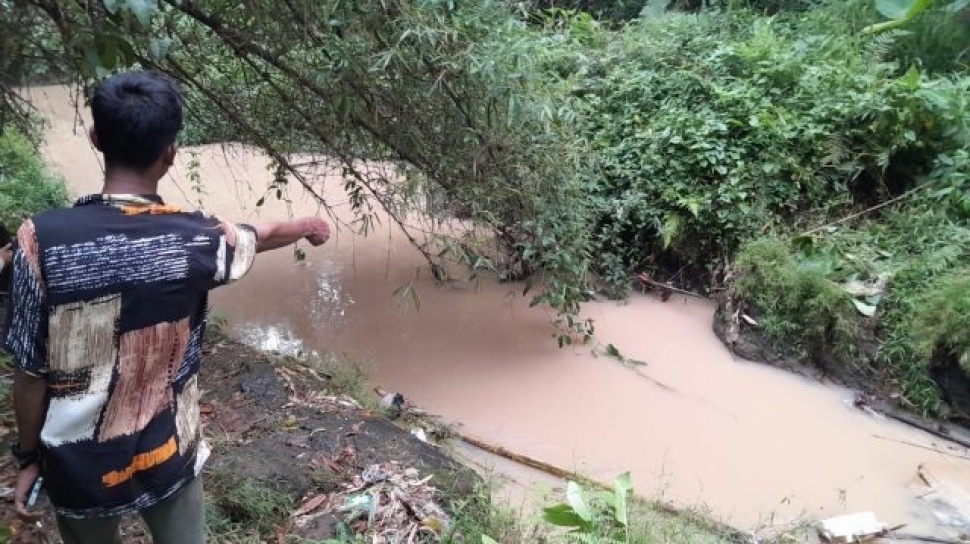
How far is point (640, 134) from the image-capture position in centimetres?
679

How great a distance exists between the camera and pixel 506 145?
4.57 m

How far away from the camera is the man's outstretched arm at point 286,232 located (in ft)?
6.02

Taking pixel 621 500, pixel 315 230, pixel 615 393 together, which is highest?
pixel 315 230

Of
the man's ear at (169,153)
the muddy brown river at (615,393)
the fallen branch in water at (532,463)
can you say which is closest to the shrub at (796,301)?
the muddy brown river at (615,393)

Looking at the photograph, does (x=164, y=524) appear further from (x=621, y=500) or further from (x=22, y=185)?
(x=22, y=185)

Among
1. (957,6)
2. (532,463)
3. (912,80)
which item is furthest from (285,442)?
(957,6)

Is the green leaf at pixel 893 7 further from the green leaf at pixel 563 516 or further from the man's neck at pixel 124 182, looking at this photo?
the man's neck at pixel 124 182

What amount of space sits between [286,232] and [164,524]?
77 cm

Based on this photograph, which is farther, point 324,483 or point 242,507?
point 324,483

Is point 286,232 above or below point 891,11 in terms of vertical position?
below

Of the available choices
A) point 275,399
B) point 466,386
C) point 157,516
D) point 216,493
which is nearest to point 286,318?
point 466,386

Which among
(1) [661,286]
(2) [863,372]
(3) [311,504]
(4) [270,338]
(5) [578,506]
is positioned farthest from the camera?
(1) [661,286]

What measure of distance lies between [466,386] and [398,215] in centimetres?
140

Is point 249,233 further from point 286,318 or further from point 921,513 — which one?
point 286,318
